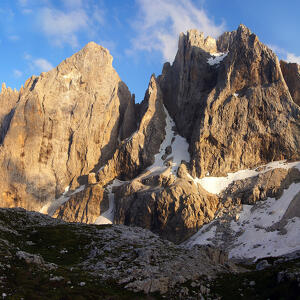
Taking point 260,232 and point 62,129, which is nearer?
point 260,232

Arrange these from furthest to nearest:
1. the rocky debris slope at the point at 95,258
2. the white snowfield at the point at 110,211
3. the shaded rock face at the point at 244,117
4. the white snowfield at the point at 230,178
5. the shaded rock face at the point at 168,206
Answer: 1. the white snowfield at the point at 110,211
2. the shaded rock face at the point at 244,117
3. the white snowfield at the point at 230,178
4. the shaded rock face at the point at 168,206
5. the rocky debris slope at the point at 95,258

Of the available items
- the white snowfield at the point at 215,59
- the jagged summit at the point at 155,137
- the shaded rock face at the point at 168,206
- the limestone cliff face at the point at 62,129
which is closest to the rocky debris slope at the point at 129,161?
the jagged summit at the point at 155,137

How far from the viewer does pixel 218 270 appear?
38.4 m

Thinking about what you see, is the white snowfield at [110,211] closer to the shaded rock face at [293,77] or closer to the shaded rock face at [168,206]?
the shaded rock face at [168,206]

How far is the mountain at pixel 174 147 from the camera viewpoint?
102m

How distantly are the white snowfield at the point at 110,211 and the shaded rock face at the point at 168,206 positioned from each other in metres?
3.94

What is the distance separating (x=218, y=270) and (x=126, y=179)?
98.4m

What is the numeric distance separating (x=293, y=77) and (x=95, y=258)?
4805 inches

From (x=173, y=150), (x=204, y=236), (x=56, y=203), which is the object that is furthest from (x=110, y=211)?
(x=204, y=236)

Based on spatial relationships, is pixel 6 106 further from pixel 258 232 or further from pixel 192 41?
pixel 258 232

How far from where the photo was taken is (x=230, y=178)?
4572 inches

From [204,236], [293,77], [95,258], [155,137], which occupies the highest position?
[293,77]

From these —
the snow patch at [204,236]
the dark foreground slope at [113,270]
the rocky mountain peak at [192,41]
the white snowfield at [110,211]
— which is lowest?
the dark foreground slope at [113,270]

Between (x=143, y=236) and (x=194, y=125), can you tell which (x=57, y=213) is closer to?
(x=194, y=125)
